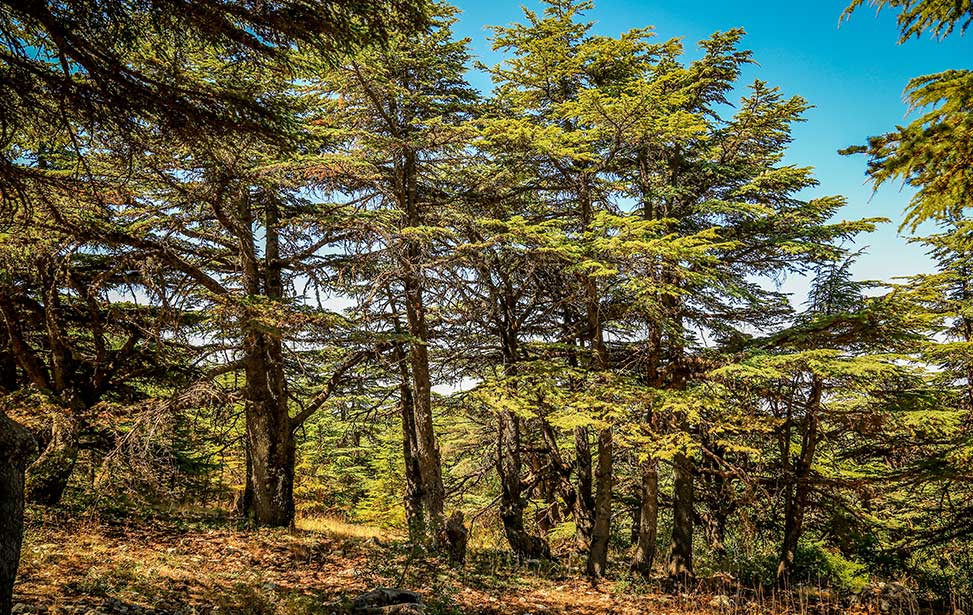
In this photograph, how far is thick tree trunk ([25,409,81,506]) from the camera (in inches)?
351

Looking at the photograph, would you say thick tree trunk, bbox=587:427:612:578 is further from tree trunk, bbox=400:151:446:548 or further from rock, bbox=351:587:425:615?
rock, bbox=351:587:425:615

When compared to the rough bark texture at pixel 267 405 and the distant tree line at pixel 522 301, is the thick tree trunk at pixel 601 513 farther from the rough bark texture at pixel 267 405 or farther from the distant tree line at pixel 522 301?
the rough bark texture at pixel 267 405

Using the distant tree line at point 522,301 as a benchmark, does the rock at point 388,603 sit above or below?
below

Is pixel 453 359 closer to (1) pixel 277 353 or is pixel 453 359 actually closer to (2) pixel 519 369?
(2) pixel 519 369

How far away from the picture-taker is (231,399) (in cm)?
1077

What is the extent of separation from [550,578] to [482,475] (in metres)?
3.86

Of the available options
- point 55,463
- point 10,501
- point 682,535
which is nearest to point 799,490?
point 682,535

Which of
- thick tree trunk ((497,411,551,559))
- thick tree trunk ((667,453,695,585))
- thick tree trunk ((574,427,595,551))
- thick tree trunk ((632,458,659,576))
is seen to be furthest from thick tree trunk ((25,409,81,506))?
thick tree trunk ((667,453,695,585))

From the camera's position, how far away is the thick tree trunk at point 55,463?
8.91m

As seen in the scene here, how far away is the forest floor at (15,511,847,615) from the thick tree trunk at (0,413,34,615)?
6.94 feet

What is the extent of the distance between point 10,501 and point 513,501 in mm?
11397

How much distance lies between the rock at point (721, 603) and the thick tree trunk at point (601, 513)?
2.66 meters

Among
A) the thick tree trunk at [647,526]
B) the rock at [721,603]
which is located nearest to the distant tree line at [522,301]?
the thick tree trunk at [647,526]

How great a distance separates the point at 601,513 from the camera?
11758mm
